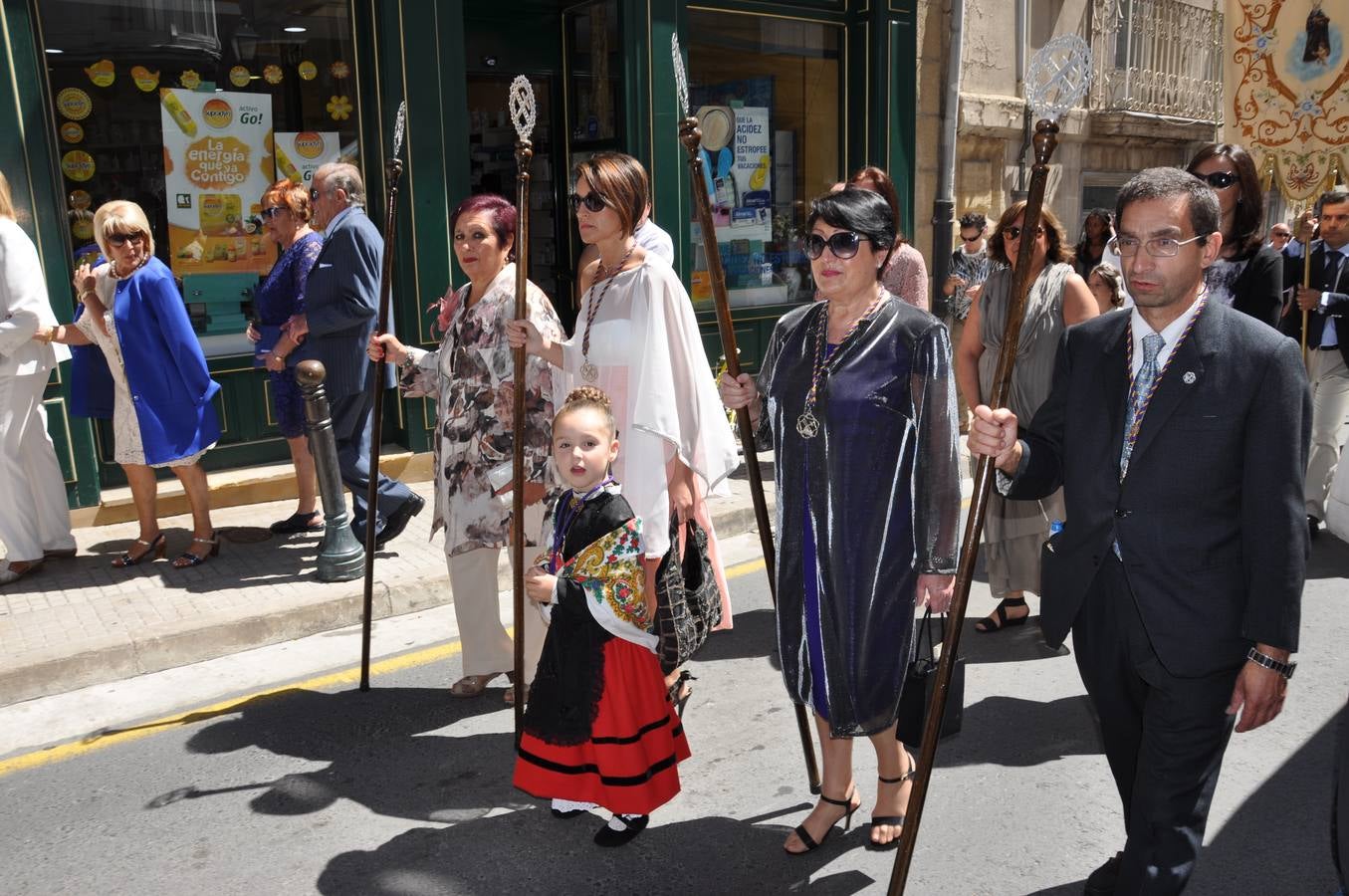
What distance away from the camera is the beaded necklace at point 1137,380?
2820 millimetres

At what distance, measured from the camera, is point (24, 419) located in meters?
6.36

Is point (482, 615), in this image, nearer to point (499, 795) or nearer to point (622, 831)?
point (499, 795)

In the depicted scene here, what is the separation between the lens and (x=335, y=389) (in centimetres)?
662

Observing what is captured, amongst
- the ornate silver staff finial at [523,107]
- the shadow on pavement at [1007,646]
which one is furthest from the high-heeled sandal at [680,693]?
the ornate silver staff finial at [523,107]

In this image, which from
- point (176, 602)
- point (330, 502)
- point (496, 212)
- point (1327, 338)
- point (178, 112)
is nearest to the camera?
point (496, 212)

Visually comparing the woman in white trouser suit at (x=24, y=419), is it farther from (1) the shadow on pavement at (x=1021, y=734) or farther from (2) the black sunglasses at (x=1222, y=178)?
(2) the black sunglasses at (x=1222, y=178)

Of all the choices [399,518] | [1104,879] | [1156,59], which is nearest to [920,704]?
[1104,879]

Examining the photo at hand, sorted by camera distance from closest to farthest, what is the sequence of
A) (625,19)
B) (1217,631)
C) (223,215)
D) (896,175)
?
(1217,631)
(223,215)
(625,19)
(896,175)

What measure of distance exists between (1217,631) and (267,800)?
3161mm

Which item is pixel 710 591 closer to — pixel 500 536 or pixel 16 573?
pixel 500 536

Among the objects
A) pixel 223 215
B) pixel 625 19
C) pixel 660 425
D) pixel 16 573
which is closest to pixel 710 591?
pixel 660 425

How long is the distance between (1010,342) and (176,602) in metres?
4.63

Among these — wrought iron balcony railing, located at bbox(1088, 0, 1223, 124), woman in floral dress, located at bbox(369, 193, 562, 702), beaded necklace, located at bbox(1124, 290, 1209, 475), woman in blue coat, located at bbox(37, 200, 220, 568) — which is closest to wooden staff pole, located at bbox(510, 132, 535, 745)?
woman in floral dress, located at bbox(369, 193, 562, 702)

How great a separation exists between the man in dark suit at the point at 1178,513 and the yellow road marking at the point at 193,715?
3353 millimetres
